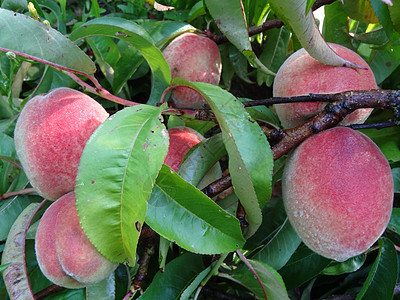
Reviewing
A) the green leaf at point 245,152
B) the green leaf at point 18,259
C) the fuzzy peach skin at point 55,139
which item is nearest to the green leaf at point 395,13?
the green leaf at point 245,152

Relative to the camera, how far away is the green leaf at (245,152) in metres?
0.63

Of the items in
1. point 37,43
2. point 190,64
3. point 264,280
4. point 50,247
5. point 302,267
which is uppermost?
point 37,43

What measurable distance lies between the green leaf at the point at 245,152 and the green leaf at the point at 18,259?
1.58 feet

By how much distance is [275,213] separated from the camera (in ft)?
3.30

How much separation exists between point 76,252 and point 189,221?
208 mm

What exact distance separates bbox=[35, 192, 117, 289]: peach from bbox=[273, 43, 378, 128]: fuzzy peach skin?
18.7 inches

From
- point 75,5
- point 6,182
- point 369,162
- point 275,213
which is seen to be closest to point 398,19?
point 369,162

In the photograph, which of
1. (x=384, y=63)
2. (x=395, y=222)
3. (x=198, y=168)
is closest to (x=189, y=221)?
(x=198, y=168)

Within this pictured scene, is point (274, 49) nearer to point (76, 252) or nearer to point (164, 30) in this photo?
point (164, 30)

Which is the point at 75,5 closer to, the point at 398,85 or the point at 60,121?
the point at 60,121

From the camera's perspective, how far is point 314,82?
2.47 feet

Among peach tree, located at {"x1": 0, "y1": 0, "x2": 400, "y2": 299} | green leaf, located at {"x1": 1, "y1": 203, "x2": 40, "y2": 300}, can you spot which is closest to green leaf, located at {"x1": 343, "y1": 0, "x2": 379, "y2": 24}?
peach tree, located at {"x1": 0, "y1": 0, "x2": 400, "y2": 299}

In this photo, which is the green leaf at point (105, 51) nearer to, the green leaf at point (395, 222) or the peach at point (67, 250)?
the peach at point (67, 250)

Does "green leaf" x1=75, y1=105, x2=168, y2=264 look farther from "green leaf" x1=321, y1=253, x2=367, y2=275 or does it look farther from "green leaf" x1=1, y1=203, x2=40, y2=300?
"green leaf" x1=321, y1=253, x2=367, y2=275
